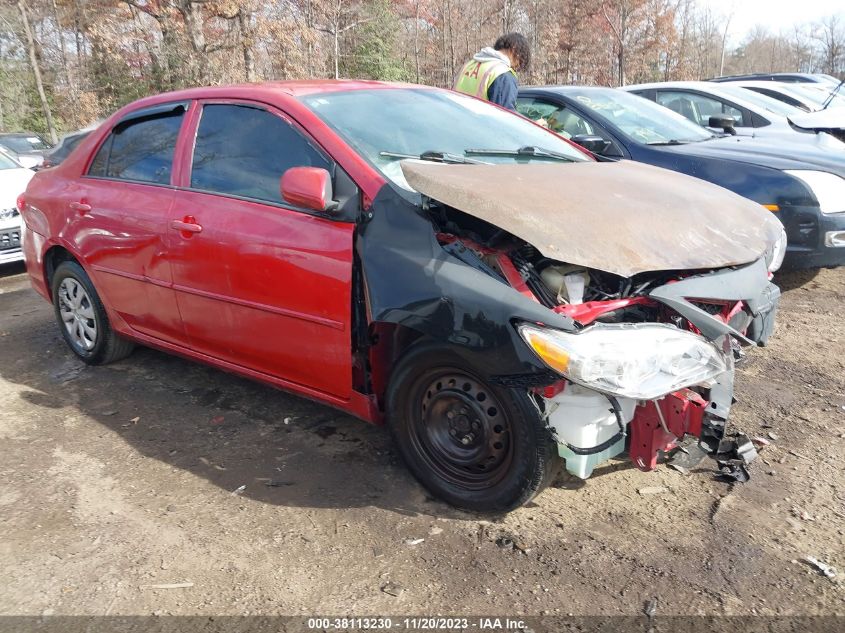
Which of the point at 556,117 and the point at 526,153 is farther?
the point at 556,117

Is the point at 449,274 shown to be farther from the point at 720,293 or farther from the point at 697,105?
the point at 697,105

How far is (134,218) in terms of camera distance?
370 centimetres

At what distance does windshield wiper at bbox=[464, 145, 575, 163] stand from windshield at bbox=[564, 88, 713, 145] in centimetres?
242

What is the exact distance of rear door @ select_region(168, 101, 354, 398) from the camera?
9.42 ft

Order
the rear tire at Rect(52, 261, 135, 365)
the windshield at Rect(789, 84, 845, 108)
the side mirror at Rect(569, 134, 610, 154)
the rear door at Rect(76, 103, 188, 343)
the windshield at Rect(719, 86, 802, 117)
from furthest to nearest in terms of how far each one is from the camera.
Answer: the windshield at Rect(789, 84, 845, 108), the windshield at Rect(719, 86, 802, 117), the side mirror at Rect(569, 134, 610, 154), the rear tire at Rect(52, 261, 135, 365), the rear door at Rect(76, 103, 188, 343)

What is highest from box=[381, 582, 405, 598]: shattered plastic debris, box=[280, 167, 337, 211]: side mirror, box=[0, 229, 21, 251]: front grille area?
box=[280, 167, 337, 211]: side mirror

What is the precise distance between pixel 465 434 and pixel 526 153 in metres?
1.58

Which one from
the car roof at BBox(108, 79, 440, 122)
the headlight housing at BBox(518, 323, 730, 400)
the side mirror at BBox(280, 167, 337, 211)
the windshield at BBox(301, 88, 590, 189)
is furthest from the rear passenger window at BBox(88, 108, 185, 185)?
the headlight housing at BBox(518, 323, 730, 400)

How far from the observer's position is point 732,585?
2.27m

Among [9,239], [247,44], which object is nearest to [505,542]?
[9,239]

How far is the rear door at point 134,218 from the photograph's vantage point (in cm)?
363

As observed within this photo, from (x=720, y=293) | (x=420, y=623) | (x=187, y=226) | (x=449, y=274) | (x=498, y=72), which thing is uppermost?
(x=498, y=72)

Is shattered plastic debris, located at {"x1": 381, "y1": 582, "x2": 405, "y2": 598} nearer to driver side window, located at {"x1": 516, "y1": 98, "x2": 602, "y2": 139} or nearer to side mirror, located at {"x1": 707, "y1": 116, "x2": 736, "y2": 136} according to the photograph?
driver side window, located at {"x1": 516, "y1": 98, "x2": 602, "y2": 139}

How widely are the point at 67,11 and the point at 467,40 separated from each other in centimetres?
1653
